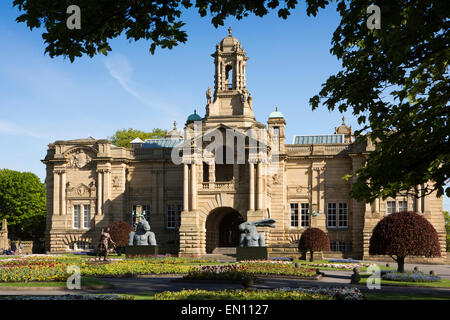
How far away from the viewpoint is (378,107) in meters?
15.6

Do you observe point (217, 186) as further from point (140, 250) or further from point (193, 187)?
point (140, 250)

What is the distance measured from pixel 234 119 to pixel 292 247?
1326cm

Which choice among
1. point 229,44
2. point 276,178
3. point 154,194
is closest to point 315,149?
point 276,178

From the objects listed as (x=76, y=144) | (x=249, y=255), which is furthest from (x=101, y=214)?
(x=249, y=255)

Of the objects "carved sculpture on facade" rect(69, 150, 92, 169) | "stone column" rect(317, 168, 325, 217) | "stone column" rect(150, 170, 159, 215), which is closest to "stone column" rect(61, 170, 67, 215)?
"carved sculpture on facade" rect(69, 150, 92, 169)

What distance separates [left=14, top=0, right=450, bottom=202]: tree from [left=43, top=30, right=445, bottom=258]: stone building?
35710 mm

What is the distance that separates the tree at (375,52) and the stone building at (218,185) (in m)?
35.7

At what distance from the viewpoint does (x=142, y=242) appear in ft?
140

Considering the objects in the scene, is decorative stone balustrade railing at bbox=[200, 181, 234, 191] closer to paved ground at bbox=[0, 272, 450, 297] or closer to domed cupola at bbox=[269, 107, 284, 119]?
domed cupola at bbox=[269, 107, 284, 119]

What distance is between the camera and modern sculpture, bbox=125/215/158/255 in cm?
4225

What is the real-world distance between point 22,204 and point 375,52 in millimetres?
64001

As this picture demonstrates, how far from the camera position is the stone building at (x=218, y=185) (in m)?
52.2

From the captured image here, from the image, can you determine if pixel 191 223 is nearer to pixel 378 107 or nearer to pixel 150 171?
pixel 150 171

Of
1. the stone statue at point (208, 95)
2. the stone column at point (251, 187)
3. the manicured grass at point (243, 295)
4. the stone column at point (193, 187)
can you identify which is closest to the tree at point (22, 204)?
the stone column at point (193, 187)
